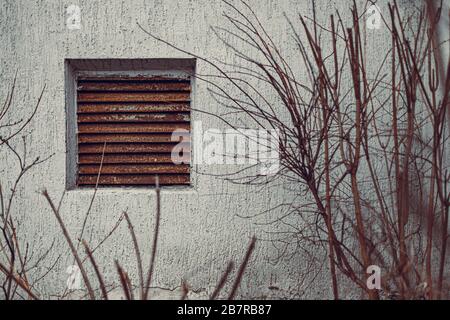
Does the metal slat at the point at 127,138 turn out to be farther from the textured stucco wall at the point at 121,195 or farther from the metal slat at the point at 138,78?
the metal slat at the point at 138,78

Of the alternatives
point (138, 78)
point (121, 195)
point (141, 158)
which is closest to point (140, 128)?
point (141, 158)

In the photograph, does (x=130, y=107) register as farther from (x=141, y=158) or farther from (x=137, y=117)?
(x=141, y=158)

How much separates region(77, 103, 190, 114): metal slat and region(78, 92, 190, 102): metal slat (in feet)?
0.11

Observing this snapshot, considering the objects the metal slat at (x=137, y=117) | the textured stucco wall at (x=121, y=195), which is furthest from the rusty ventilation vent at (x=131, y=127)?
the textured stucco wall at (x=121, y=195)

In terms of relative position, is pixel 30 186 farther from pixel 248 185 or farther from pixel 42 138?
pixel 248 185

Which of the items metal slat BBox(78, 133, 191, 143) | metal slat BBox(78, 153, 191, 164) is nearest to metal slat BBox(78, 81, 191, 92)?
metal slat BBox(78, 133, 191, 143)

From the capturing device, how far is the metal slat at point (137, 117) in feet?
13.3

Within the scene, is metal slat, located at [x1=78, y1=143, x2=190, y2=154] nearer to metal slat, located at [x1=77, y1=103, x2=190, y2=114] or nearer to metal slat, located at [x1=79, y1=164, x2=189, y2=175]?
metal slat, located at [x1=79, y1=164, x2=189, y2=175]

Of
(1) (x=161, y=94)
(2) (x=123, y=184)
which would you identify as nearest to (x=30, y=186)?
(2) (x=123, y=184)

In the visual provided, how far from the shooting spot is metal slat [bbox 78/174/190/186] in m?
4.06

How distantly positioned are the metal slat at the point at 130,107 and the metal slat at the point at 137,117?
3 centimetres

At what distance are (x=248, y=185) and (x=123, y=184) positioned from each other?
83 cm

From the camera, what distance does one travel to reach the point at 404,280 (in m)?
2.46

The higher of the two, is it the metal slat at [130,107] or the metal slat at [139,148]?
the metal slat at [130,107]
